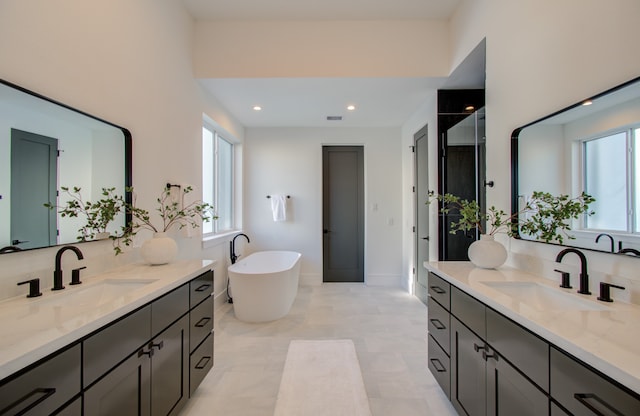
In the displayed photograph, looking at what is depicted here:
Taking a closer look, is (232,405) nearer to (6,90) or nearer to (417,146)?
(6,90)

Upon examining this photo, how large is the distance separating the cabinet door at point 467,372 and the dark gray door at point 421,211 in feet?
6.49

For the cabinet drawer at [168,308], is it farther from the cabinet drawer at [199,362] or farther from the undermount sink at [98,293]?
the cabinet drawer at [199,362]

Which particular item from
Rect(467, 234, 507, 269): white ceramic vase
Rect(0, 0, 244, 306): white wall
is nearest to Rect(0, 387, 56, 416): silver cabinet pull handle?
Rect(0, 0, 244, 306): white wall

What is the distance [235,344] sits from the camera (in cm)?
255

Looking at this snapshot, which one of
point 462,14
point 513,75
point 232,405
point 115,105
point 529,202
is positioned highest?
point 462,14

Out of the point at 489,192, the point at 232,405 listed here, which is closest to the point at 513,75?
the point at 489,192

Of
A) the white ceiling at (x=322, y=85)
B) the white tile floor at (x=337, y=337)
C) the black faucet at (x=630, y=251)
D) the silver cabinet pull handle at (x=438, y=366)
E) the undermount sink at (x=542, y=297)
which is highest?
the white ceiling at (x=322, y=85)

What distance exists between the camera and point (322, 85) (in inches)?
114

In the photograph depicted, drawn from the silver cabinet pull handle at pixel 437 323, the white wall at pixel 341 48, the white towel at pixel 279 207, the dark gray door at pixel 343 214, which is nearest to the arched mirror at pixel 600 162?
the silver cabinet pull handle at pixel 437 323

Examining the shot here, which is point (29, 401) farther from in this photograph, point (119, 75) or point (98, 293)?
point (119, 75)

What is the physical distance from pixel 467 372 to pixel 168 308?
1572 millimetres

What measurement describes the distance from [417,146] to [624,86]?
274cm

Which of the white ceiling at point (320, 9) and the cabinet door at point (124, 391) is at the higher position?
the white ceiling at point (320, 9)

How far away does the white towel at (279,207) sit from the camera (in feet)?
14.4
